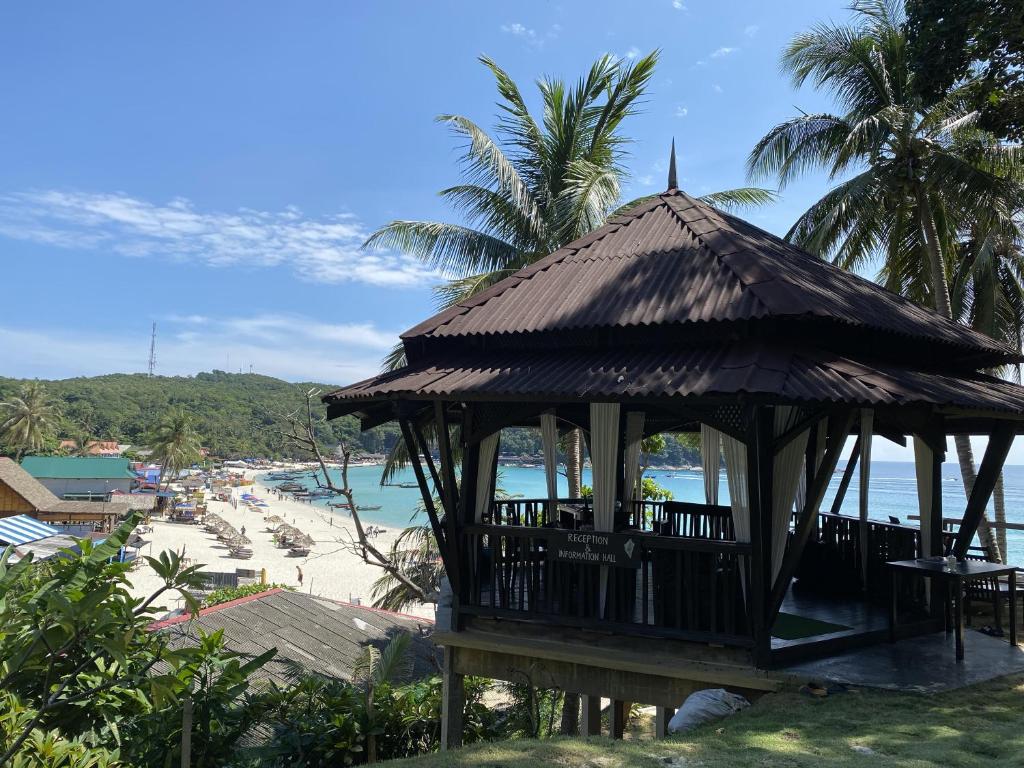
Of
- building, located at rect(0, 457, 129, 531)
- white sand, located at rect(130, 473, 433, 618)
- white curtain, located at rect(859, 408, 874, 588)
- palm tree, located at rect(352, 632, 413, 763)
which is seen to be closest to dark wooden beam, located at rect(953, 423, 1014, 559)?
white curtain, located at rect(859, 408, 874, 588)

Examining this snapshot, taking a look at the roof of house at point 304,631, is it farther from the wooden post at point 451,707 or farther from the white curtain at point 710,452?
the white curtain at point 710,452

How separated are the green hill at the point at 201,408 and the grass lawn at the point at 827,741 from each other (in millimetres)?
83950

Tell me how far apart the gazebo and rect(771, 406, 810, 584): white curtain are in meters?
0.02

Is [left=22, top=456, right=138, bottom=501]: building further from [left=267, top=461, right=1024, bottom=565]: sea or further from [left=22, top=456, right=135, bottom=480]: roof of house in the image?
[left=267, top=461, right=1024, bottom=565]: sea

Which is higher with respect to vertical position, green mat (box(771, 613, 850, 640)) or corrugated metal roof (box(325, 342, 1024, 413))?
corrugated metal roof (box(325, 342, 1024, 413))

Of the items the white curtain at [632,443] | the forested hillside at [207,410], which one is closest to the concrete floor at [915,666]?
the white curtain at [632,443]

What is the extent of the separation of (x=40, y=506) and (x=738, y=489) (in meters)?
36.2

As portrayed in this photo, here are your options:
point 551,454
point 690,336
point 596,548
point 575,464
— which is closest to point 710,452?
point 551,454

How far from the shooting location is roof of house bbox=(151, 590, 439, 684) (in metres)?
12.3

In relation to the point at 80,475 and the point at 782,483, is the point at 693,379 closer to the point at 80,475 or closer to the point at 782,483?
the point at 782,483

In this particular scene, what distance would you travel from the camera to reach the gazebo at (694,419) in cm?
593

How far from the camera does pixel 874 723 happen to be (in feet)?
15.8

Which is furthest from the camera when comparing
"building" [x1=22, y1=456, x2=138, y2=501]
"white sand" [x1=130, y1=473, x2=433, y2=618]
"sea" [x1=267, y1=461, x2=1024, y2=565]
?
"sea" [x1=267, y1=461, x2=1024, y2=565]

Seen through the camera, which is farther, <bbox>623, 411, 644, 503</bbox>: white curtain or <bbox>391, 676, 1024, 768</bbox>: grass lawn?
<bbox>623, 411, 644, 503</bbox>: white curtain
